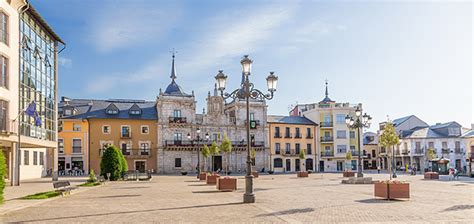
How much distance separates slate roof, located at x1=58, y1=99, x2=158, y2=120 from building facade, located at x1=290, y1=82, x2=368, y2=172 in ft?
88.8

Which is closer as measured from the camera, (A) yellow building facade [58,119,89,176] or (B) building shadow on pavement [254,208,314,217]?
(B) building shadow on pavement [254,208,314,217]

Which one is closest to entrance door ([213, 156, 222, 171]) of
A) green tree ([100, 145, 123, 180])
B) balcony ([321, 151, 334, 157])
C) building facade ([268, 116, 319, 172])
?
building facade ([268, 116, 319, 172])

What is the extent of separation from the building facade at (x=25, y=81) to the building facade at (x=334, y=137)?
1753 inches

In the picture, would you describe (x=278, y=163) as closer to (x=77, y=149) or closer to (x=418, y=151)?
(x=418, y=151)

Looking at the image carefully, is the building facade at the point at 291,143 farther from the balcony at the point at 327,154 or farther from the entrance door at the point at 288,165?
the balcony at the point at 327,154

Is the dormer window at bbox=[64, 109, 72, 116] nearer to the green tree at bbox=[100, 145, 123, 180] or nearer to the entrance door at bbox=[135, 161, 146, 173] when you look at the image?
the entrance door at bbox=[135, 161, 146, 173]

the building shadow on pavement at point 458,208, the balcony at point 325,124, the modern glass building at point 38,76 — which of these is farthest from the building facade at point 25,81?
the balcony at point 325,124

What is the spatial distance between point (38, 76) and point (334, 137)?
4949 centimetres

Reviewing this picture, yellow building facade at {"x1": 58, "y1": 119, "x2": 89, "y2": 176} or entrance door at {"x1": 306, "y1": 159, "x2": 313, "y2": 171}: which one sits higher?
yellow building facade at {"x1": 58, "y1": 119, "x2": 89, "y2": 176}

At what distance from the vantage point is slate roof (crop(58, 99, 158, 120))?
202 ft

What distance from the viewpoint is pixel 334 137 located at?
7425 cm

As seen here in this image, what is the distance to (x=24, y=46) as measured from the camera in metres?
33.3

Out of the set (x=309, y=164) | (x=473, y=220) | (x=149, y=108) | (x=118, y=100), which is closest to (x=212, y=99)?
(x=149, y=108)

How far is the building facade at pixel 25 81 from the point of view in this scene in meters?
30.0
